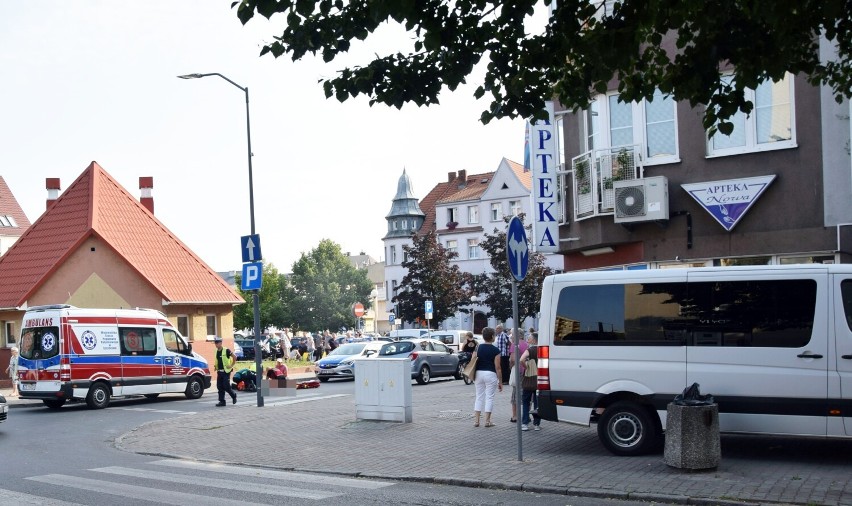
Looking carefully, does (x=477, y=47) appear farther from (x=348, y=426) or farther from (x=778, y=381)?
(x=348, y=426)

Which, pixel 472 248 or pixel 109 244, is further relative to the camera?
pixel 472 248

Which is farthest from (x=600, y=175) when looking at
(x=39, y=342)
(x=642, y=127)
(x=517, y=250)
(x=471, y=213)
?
(x=471, y=213)

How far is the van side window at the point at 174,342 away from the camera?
88.7 ft

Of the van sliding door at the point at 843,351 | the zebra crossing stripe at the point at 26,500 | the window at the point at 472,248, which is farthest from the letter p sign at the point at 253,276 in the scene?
the window at the point at 472,248

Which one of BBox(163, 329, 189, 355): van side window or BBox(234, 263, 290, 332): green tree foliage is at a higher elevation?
BBox(163, 329, 189, 355): van side window

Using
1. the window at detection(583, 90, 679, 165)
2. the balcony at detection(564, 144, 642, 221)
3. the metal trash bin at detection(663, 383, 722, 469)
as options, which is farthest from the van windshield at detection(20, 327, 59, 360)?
the metal trash bin at detection(663, 383, 722, 469)

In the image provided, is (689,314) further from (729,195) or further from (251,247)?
(251,247)

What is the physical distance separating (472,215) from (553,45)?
74.5m

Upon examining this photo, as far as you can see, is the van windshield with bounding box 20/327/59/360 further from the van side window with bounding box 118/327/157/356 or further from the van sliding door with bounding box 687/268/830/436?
the van sliding door with bounding box 687/268/830/436

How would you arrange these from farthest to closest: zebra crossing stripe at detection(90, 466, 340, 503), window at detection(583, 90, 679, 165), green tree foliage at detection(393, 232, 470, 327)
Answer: green tree foliage at detection(393, 232, 470, 327)
window at detection(583, 90, 679, 165)
zebra crossing stripe at detection(90, 466, 340, 503)

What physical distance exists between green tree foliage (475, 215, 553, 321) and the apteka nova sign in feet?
139

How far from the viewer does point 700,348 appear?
11.9 metres

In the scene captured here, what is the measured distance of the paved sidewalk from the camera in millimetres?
9961

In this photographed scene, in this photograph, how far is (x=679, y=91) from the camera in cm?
981
